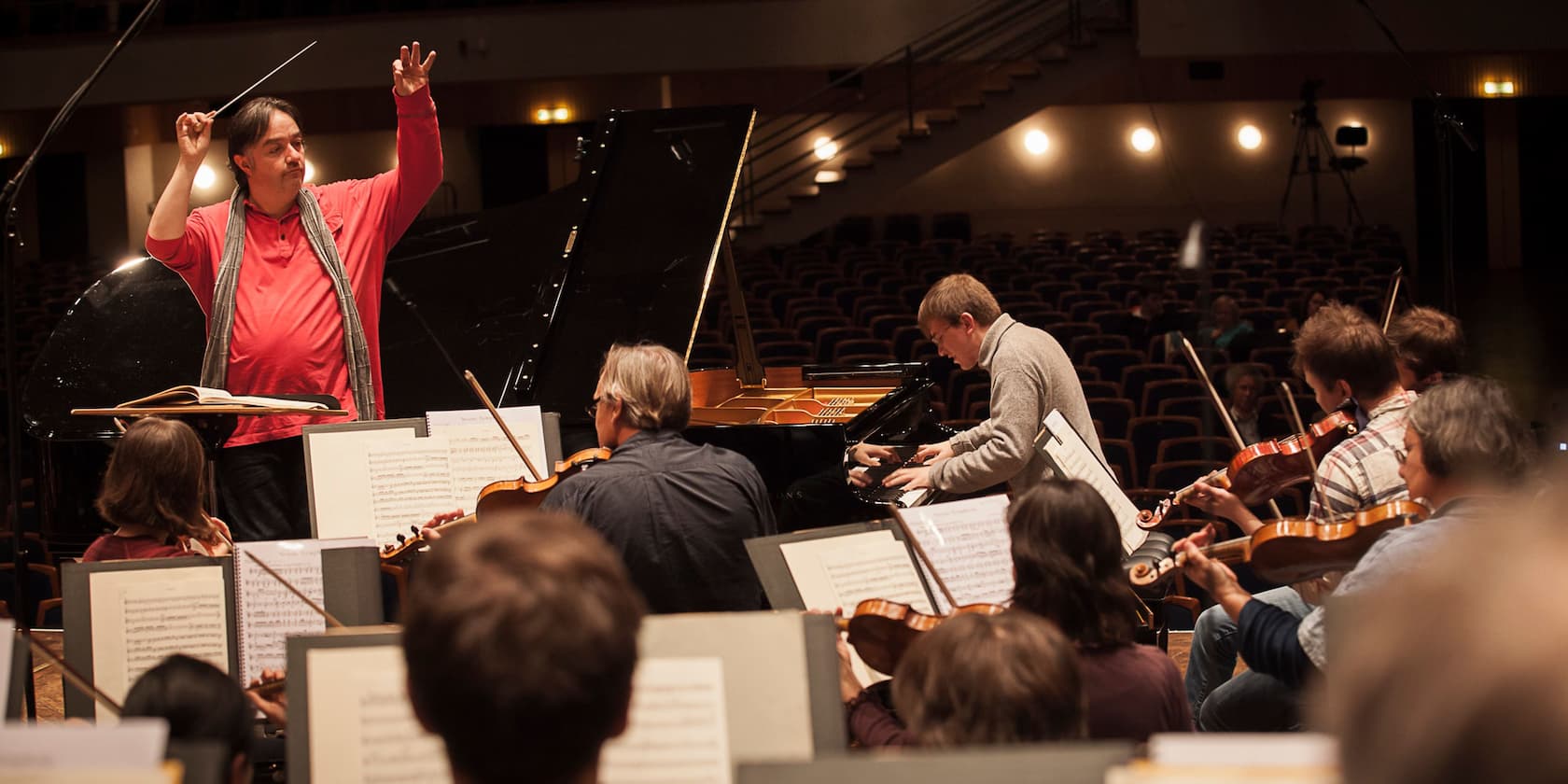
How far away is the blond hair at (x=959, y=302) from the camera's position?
423cm

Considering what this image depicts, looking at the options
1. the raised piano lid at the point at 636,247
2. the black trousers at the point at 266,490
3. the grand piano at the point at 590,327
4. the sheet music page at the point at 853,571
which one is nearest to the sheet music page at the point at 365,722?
the sheet music page at the point at 853,571

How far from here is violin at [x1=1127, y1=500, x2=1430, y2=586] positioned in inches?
104

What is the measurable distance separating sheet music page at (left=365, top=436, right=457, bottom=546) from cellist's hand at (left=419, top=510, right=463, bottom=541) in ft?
0.25

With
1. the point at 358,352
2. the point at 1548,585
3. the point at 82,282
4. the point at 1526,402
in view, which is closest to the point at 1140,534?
the point at 358,352

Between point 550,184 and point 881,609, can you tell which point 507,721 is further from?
point 550,184

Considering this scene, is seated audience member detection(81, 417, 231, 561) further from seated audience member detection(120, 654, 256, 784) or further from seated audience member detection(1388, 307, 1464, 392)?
seated audience member detection(1388, 307, 1464, 392)

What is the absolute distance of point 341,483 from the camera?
136 inches

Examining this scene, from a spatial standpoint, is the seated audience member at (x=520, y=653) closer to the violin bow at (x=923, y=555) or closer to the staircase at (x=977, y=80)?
the violin bow at (x=923, y=555)

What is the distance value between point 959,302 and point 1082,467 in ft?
3.06

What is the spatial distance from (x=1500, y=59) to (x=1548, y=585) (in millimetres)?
17708

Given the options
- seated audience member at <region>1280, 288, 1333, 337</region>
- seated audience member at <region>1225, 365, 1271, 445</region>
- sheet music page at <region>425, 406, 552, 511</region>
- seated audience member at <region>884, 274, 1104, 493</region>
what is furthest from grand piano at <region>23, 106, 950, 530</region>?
seated audience member at <region>1280, 288, 1333, 337</region>

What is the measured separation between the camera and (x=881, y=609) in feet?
8.02

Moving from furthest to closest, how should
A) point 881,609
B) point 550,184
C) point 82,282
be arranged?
1. point 550,184
2. point 82,282
3. point 881,609

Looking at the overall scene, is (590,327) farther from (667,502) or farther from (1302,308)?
(1302,308)
